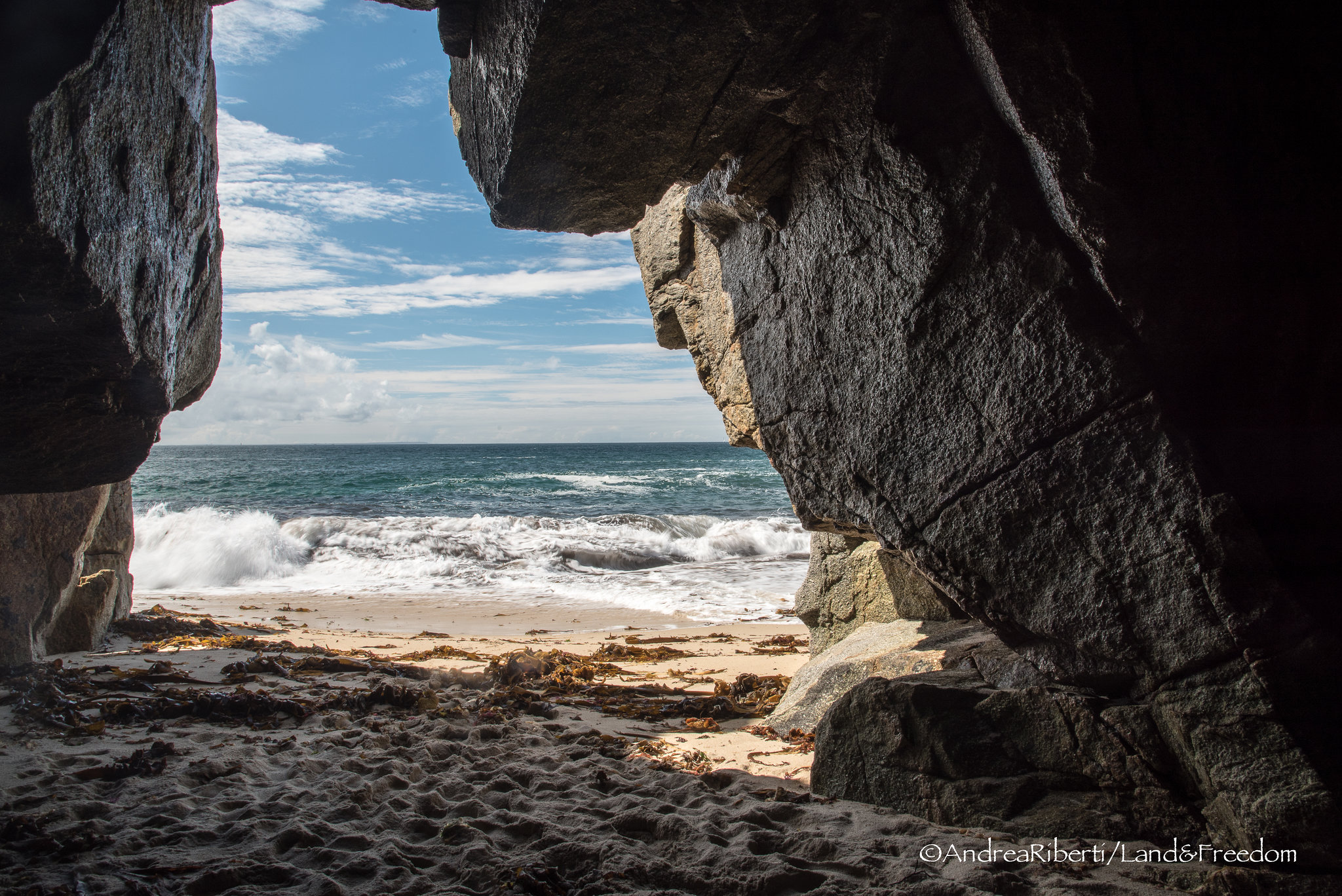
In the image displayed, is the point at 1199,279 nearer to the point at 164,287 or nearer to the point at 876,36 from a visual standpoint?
the point at 876,36

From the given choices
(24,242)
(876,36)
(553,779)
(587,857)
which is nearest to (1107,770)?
(587,857)

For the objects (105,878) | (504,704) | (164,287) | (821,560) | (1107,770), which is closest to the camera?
(105,878)

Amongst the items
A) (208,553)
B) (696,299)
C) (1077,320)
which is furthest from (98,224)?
(208,553)

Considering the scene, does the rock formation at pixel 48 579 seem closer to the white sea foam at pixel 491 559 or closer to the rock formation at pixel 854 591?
the white sea foam at pixel 491 559

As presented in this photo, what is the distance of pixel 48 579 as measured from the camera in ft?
16.4

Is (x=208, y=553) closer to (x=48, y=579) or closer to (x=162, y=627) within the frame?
(x=162, y=627)

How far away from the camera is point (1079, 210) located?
228cm

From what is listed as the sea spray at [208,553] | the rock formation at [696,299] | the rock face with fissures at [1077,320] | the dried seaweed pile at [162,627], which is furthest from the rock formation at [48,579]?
the sea spray at [208,553]

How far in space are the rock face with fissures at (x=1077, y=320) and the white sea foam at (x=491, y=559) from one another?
21.4 feet

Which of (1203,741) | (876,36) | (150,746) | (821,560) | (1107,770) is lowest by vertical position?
(150,746)

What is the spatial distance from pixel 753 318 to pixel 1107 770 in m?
2.52

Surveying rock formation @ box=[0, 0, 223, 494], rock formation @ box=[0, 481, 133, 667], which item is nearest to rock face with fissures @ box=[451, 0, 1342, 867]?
rock formation @ box=[0, 0, 223, 494]

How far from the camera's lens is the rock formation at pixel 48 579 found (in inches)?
183

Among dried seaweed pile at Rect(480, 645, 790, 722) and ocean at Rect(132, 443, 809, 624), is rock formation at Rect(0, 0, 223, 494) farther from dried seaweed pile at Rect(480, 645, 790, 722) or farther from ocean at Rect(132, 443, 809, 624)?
ocean at Rect(132, 443, 809, 624)
